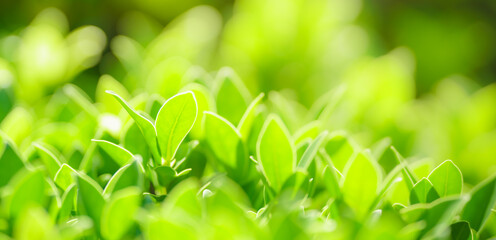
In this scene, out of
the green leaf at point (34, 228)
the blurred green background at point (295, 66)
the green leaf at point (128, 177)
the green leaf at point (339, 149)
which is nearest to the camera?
the green leaf at point (34, 228)

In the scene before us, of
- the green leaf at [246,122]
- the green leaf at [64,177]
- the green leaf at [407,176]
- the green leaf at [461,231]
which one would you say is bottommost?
the green leaf at [461,231]

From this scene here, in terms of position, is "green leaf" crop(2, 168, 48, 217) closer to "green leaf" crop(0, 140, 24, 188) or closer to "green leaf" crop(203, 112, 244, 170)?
"green leaf" crop(0, 140, 24, 188)

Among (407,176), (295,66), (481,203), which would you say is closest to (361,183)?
(407,176)

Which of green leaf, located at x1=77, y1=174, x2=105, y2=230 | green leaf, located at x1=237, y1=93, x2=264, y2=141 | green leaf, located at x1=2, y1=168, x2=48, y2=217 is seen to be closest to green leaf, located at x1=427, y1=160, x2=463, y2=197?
green leaf, located at x1=237, y1=93, x2=264, y2=141

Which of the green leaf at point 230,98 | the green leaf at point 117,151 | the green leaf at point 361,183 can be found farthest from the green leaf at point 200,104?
the green leaf at point 361,183

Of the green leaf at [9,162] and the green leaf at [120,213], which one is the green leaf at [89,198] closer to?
the green leaf at [120,213]

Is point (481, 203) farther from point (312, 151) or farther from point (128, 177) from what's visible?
point (128, 177)
